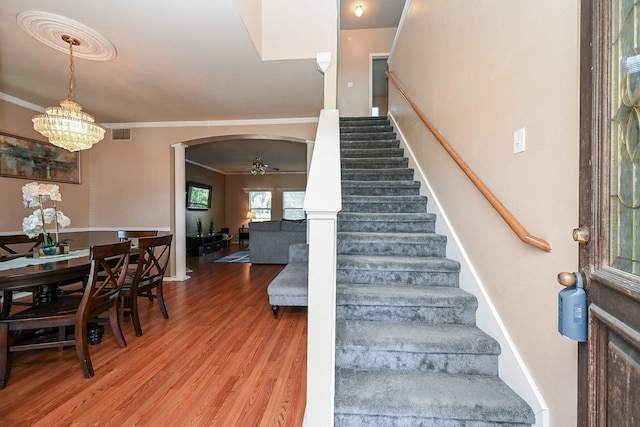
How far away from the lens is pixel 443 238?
7.24 feet

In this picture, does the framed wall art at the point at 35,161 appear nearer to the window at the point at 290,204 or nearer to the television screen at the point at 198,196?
the television screen at the point at 198,196

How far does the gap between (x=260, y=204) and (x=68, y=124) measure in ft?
26.5

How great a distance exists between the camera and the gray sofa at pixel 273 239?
5.69 meters

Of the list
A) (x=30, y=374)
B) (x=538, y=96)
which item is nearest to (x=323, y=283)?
(x=538, y=96)

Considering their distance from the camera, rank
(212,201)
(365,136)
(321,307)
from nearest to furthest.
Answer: (321,307)
(365,136)
(212,201)

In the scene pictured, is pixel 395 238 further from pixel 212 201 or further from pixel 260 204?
pixel 260 204

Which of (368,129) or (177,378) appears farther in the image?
(368,129)

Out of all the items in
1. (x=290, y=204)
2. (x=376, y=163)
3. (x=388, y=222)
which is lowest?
(x=388, y=222)

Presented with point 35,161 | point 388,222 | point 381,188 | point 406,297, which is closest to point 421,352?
point 406,297

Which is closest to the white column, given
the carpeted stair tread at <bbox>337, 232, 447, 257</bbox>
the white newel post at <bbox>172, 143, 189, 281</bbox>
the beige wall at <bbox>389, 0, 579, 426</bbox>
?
the white newel post at <bbox>172, 143, 189, 281</bbox>

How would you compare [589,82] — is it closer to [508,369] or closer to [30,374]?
[508,369]

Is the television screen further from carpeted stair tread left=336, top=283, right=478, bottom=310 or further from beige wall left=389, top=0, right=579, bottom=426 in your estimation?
beige wall left=389, top=0, right=579, bottom=426

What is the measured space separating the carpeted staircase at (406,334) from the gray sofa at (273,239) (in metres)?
3.05

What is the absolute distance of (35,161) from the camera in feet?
12.2
